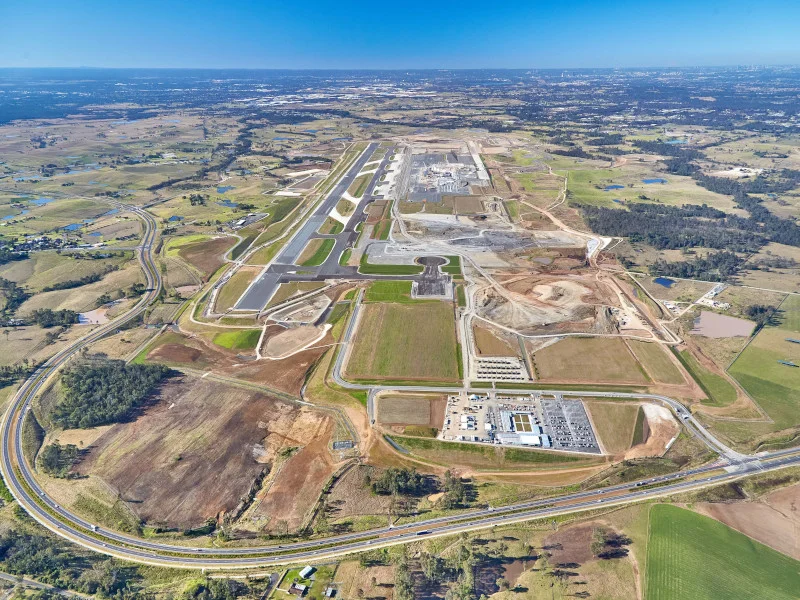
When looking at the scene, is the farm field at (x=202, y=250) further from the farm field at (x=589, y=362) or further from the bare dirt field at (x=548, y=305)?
the farm field at (x=589, y=362)

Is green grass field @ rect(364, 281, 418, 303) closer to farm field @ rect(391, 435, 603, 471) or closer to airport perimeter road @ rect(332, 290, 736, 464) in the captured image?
airport perimeter road @ rect(332, 290, 736, 464)

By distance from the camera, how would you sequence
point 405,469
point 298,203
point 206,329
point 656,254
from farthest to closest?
1. point 298,203
2. point 656,254
3. point 206,329
4. point 405,469

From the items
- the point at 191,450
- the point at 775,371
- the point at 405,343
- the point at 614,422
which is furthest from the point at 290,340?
the point at 775,371

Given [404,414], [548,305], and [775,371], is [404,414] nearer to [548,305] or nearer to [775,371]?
[548,305]

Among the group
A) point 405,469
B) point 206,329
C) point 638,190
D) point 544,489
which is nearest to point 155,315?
point 206,329

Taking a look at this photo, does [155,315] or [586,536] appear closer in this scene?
[586,536]

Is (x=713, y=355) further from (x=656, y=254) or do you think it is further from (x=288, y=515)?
(x=288, y=515)

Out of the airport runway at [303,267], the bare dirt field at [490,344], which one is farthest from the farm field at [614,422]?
the airport runway at [303,267]
